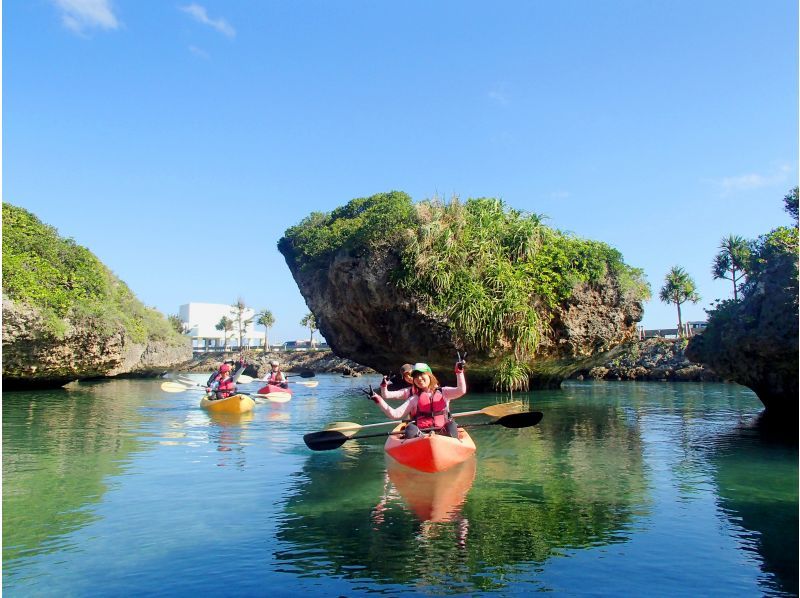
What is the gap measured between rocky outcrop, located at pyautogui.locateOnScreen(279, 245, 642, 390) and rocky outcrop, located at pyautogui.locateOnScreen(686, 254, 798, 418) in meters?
7.66

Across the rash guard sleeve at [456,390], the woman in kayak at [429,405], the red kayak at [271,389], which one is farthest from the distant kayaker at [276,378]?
the rash guard sleeve at [456,390]

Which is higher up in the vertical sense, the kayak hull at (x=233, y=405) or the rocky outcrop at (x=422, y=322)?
the rocky outcrop at (x=422, y=322)

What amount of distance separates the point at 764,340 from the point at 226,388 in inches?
602

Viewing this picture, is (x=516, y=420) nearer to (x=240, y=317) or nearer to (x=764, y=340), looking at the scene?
(x=764, y=340)

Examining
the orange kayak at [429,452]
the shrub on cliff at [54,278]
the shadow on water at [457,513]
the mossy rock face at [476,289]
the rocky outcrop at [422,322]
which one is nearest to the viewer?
the shadow on water at [457,513]

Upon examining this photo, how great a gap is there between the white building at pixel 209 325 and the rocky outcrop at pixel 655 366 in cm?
6260

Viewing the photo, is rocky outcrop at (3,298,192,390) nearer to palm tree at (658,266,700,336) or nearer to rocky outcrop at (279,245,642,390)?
rocky outcrop at (279,245,642,390)

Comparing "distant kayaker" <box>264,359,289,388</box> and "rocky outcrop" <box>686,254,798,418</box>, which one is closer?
"rocky outcrop" <box>686,254,798,418</box>

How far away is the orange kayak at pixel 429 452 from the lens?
8945 millimetres

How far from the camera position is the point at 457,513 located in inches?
283

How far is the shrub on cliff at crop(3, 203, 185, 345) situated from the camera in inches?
955

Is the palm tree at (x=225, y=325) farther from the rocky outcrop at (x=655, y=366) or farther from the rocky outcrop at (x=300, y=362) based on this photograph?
the rocky outcrop at (x=655, y=366)

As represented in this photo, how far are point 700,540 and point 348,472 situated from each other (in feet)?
17.2

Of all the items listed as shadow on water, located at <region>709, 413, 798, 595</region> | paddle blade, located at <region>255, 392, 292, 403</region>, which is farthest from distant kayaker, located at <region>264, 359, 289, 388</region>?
shadow on water, located at <region>709, 413, 798, 595</region>
